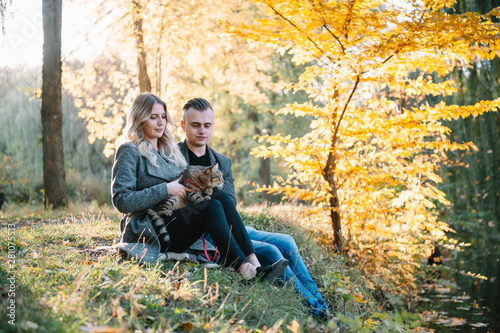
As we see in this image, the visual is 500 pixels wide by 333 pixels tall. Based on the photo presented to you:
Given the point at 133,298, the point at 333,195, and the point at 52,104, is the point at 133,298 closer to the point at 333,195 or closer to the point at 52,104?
the point at 333,195

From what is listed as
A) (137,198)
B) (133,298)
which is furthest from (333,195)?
(133,298)

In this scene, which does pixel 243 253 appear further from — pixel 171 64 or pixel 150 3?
pixel 171 64

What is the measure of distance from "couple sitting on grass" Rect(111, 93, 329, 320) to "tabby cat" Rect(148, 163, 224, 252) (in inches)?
1.1

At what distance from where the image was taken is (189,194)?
3.37 m

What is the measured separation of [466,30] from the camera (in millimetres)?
4422

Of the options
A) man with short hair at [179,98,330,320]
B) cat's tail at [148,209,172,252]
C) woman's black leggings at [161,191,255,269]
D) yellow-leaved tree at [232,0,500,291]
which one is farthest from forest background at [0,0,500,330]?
cat's tail at [148,209,172,252]

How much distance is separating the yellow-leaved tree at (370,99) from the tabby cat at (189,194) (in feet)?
6.64

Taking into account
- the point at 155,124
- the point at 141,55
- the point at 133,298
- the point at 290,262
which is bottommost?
the point at 290,262

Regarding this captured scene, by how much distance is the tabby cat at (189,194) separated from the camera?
10.6 ft

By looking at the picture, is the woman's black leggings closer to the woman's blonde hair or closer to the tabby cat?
the tabby cat

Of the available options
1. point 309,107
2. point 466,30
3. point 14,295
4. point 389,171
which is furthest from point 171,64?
point 14,295

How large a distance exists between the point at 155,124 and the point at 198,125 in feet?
1.56

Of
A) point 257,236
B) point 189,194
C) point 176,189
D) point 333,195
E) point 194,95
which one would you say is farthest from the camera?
point 194,95

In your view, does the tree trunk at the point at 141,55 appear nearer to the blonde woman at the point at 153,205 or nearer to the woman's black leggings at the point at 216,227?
the blonde woman at the point at 153,205
